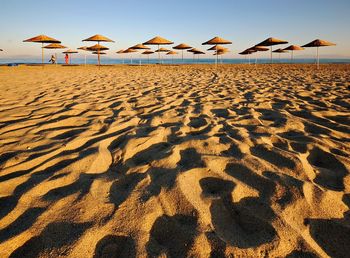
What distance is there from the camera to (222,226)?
52.1 inches

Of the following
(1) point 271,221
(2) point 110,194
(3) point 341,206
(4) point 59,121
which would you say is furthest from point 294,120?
(4) point 59,121

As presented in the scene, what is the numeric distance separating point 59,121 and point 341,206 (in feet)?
9.69

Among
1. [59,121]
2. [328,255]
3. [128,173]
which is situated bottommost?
[328,255]

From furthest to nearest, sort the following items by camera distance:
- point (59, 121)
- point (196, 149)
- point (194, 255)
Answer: point (59, 121) < point (196, 149) < point (194, 255)

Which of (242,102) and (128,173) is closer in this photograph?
(128,173)

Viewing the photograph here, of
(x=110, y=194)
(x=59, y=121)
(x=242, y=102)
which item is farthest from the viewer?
(x=242, y=102)

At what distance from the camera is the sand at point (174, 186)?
121 cm

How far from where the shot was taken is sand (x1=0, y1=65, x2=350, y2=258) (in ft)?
3.99

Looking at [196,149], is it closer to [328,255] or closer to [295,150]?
[295,150]

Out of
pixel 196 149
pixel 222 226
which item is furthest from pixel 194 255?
pixel 196 149

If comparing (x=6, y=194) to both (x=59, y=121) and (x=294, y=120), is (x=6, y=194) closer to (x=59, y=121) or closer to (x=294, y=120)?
(x=59, y=121)

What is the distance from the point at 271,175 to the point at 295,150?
0.61 metres

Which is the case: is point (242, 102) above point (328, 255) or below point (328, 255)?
above

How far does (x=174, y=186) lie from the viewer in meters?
1.64
